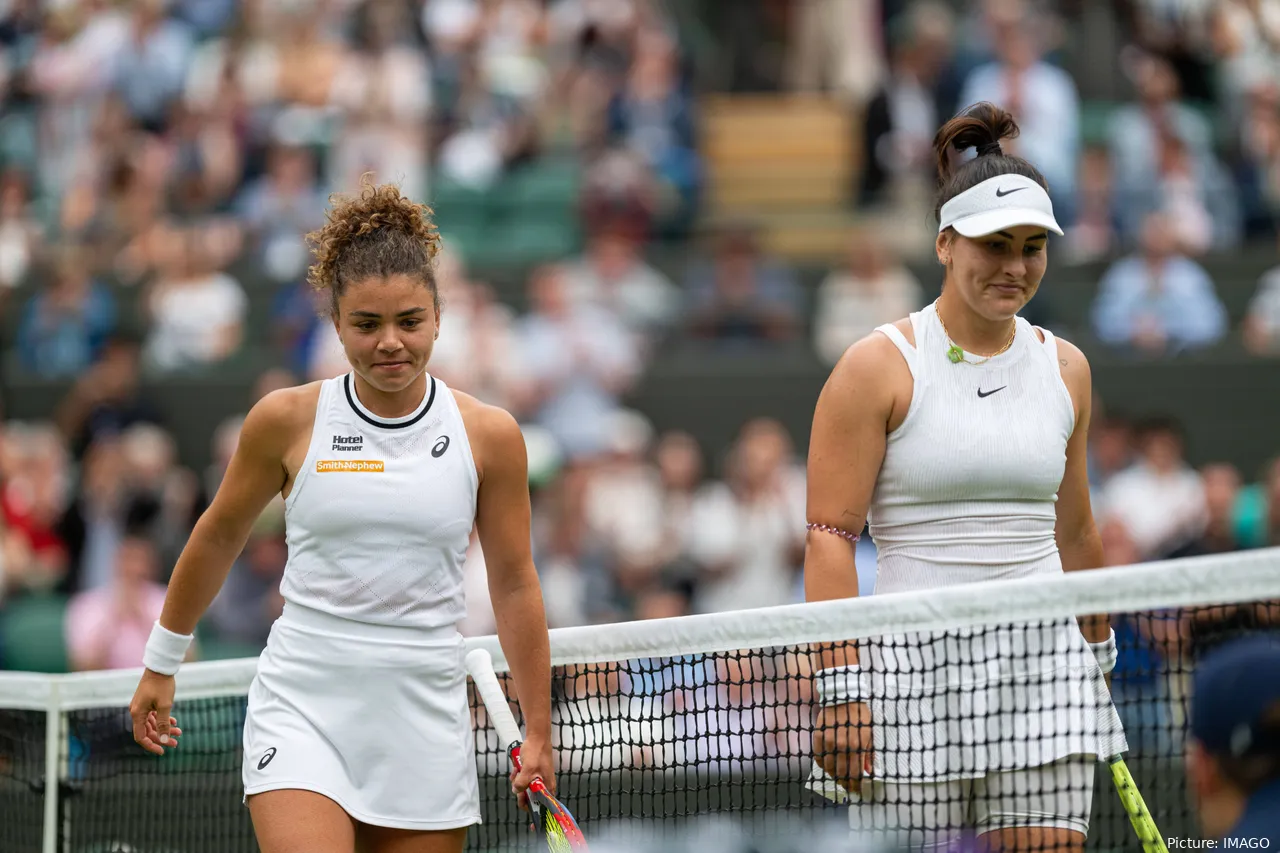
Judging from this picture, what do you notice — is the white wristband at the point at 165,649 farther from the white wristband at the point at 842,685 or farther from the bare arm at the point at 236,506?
the white wristband at the point at 842,685

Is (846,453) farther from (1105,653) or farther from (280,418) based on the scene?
(280,418)

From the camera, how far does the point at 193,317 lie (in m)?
12.9

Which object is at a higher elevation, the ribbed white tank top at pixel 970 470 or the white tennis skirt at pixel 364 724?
the ribbed white tank top at pixel 970 470

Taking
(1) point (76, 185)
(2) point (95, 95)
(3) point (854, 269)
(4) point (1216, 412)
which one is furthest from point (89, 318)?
(4) point (1216, 412)

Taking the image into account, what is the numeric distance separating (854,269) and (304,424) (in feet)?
27.5

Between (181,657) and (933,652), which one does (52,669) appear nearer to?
(181,657)

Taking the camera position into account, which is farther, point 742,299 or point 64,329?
point 64,329

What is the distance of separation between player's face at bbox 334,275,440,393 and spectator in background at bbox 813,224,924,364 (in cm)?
796

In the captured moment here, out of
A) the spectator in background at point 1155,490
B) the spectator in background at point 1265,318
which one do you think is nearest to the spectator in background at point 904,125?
the spectator in background at point 1265,318

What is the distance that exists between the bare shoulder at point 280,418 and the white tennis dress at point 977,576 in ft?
4.59

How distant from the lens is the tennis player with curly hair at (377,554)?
4199 millimetres

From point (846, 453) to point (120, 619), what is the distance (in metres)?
6.83

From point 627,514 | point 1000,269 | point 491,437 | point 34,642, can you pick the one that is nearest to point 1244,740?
point 1000,269

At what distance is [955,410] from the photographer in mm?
4305
